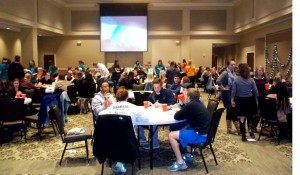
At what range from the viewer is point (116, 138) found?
374cm

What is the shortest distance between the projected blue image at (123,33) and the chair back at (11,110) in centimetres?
1205

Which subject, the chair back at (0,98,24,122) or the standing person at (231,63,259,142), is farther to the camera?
the standing person at (231,63,259,142)

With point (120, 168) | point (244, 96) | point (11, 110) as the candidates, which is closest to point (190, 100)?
point (120, 168)

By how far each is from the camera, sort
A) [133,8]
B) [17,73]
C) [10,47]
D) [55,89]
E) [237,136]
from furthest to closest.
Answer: [133,8] < [10,47] < [17,73] < [55,89] < [237,136]

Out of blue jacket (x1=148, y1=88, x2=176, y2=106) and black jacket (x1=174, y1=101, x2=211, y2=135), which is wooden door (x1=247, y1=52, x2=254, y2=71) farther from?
black jacket (x1=174, y1=101, x2=211, y2=135)

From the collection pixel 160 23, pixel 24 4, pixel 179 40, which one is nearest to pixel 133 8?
pixel 160 23

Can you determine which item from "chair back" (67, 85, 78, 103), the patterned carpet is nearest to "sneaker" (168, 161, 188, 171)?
the patterned carpet

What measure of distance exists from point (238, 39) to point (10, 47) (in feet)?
40.3

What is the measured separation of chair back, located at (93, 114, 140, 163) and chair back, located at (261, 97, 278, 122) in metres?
3.15

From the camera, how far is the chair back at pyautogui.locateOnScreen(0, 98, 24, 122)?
18.6 ft

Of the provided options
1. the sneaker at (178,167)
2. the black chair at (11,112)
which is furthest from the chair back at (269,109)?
the black chair at (11,112)

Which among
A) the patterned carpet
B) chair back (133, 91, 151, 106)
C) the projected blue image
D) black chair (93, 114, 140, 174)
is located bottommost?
the patterned carpet

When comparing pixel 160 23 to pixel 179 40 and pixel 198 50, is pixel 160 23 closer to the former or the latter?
pixel 179 40

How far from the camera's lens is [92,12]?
18.0 metres
